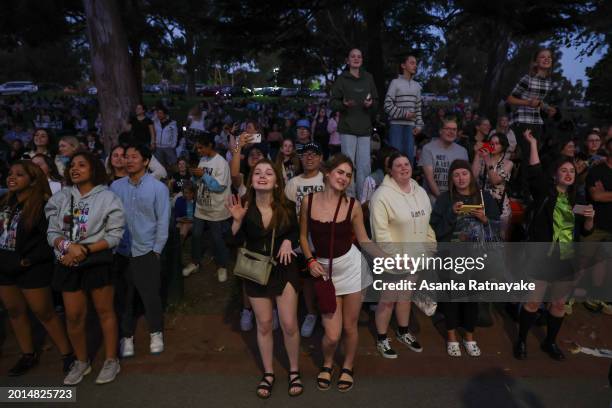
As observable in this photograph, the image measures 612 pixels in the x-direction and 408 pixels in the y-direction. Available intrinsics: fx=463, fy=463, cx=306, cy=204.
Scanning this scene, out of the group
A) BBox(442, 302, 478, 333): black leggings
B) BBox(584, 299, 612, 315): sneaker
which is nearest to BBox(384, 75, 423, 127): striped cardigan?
BBox(442, 302, 478, 333): black leggings

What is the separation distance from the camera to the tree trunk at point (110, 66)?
914 centimetres

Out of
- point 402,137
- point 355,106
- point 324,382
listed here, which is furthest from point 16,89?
point 324,382

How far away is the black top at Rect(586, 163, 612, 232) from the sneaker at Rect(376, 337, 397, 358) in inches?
108

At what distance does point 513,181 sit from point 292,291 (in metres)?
4.02

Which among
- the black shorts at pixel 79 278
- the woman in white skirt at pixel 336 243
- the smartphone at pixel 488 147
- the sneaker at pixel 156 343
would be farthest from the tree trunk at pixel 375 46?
the black shorts at pixel 79 278

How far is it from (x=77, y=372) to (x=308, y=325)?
7.49 ft

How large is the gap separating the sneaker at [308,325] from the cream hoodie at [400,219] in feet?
4.75

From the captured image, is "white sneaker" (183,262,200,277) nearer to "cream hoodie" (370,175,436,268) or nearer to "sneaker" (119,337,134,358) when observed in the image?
"sneaker" (119,337,134,358)

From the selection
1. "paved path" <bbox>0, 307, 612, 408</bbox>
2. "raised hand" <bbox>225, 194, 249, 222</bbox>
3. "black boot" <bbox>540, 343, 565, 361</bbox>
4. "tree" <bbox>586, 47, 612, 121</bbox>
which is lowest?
"paved path" <bbox>0, 307, 612, 408</bbox>

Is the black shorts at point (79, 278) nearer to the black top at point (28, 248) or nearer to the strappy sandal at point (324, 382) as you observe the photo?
the black top at point (28, 248)

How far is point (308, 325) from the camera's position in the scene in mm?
5078

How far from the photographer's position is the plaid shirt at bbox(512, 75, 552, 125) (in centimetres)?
647

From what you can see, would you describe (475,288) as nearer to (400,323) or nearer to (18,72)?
(400,323)

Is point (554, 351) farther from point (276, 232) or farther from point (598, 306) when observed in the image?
point (276, 232)
